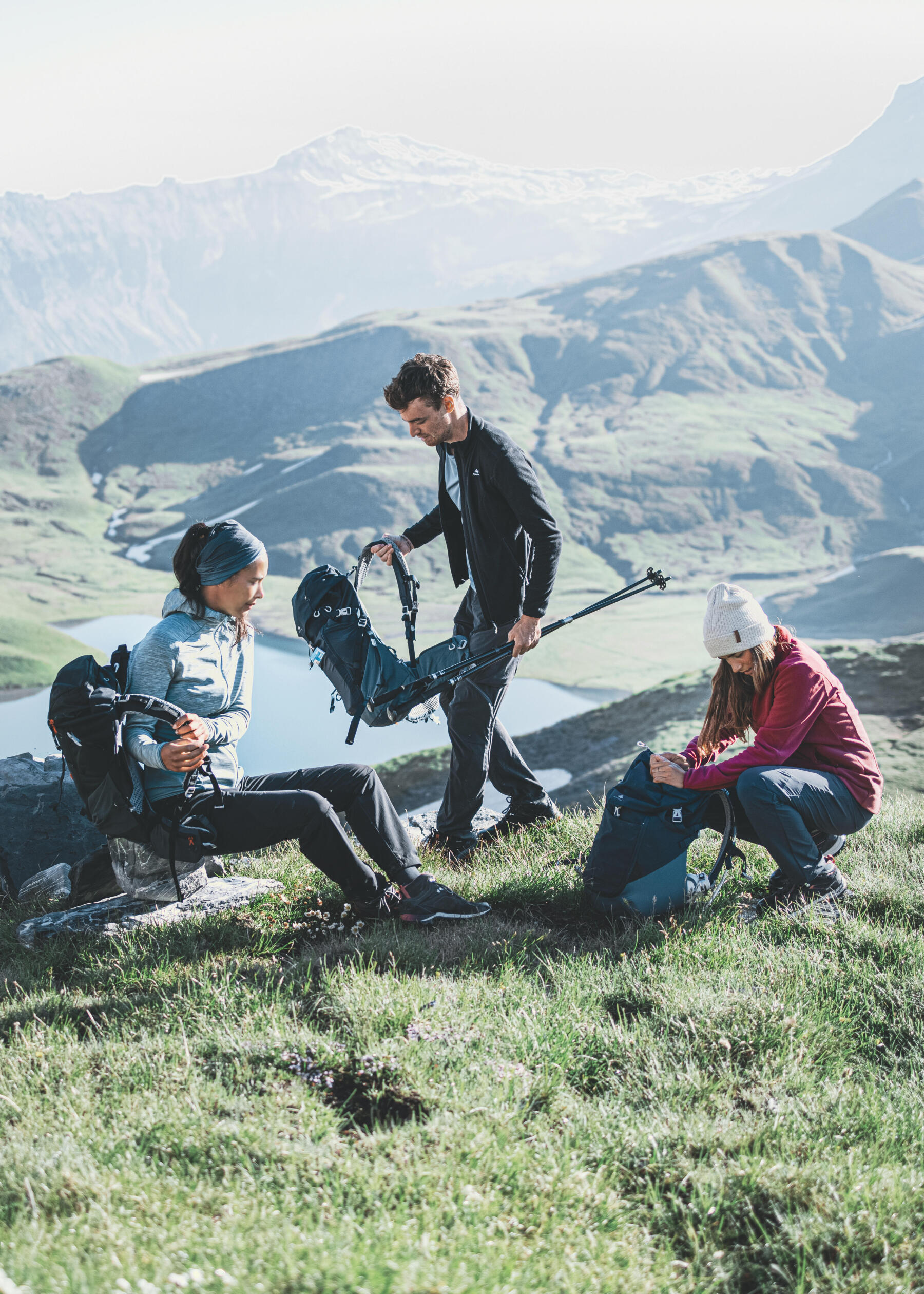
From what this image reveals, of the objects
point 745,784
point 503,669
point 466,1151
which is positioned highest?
point 503,669

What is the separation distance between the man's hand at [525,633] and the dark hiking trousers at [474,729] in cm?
15

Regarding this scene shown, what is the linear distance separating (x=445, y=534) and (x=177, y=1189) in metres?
4.14

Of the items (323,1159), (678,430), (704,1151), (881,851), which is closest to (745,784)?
(881,851)

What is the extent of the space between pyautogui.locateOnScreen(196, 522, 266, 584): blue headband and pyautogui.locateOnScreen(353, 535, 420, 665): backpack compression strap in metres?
1.04

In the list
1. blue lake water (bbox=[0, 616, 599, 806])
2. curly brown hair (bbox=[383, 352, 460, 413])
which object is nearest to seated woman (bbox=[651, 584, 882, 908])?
curly brown hair (bbox=[383, 352, 460, 413])

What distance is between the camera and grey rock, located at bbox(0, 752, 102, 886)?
21.1ft

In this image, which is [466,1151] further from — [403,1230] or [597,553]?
[597,553]

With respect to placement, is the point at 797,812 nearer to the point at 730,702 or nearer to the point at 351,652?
the point at 730,702

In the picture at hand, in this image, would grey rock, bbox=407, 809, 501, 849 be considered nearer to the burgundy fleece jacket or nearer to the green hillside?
the burgundy fleece jacket

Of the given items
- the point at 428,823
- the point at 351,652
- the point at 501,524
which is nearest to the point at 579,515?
the point at 428,823

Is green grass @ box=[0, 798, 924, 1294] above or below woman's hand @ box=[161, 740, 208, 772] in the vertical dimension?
below

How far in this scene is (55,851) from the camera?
6551 mm

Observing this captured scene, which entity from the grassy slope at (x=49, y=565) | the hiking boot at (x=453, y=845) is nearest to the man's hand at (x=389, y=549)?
the hiking boot at (x=453, y=845)

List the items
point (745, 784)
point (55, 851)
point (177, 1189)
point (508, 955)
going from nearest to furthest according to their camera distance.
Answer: point (177, 1189) < point (508, 955) < point (745, 784) < point (55, 851)
